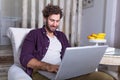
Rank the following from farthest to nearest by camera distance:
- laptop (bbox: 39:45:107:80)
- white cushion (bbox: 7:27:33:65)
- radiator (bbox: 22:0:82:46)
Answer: radiator (bbox: 22:0:82:46)
white cushion (bbox: 7:27:33:65)
laptop (bbox: 39:45:107:80)

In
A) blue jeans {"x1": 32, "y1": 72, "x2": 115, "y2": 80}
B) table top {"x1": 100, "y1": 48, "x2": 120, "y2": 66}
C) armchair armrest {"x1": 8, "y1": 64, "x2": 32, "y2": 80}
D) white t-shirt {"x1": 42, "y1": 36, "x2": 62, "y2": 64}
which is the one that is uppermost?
white t-shirt {"x1": 42, "y1": 36, "x2": 62, "y2": 64}

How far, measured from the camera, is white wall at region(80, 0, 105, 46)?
3476mm

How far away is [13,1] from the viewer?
4477 millimetres

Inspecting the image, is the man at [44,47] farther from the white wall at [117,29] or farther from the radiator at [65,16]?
the white wall at [117,29]

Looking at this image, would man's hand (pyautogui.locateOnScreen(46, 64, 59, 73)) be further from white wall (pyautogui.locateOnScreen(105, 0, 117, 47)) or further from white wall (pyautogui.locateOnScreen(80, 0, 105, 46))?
white wall (pyautogui.locateOnScreen(80, 0, 105, 46))

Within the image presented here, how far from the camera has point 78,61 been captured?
4.16 feet

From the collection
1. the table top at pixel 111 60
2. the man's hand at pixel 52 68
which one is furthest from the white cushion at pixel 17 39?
the table top at pixel 111 60

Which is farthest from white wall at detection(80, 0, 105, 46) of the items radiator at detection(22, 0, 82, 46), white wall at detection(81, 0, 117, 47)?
radiator at detection(22, 0, 82, 46)

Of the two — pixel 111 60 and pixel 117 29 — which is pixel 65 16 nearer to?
pixel 117 29

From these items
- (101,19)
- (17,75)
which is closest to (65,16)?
(101,19)

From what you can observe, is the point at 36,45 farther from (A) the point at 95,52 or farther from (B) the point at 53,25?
(A) the point at 95,52

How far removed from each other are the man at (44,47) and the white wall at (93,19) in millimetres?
1795

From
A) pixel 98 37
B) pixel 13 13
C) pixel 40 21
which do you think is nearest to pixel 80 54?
pixel 98 37

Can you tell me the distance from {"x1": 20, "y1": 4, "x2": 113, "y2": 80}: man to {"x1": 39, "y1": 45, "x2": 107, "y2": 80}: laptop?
6.8 inches
